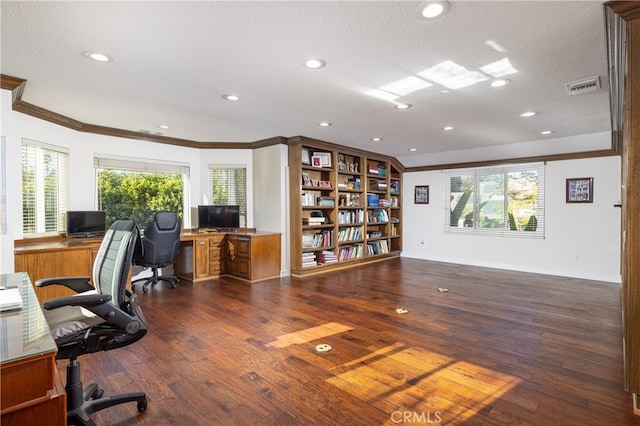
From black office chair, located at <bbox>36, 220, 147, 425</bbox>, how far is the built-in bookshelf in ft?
11.7

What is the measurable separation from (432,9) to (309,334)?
262cm

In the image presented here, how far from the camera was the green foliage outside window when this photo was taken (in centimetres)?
480

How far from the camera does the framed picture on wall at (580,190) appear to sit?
5.18 m

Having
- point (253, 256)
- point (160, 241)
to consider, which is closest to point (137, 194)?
point (160, 241)

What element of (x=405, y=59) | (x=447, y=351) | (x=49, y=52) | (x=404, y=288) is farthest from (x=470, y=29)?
(x=404, y=288)

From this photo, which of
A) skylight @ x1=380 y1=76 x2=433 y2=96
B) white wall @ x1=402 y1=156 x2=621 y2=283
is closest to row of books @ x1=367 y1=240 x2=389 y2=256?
white wall @ x1=402 y1=156 x2=621 y2=283

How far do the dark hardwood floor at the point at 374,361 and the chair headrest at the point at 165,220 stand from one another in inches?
36.7

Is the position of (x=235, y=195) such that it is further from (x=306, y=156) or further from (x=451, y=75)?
(x=451, y=75)

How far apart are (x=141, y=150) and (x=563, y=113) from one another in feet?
19.2

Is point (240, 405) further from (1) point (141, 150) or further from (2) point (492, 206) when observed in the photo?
(2) point (492, 206)

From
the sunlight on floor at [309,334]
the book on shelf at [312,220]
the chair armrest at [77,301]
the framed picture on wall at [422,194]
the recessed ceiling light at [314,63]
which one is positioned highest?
the recessed ceiling light at [314,63]

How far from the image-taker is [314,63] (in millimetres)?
2537

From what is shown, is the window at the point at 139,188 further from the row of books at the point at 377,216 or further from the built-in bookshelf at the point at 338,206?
the row of books at the point at 377,216

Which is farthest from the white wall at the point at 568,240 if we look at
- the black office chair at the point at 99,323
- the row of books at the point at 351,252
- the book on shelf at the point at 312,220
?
the black office chair at the point at 99,323
